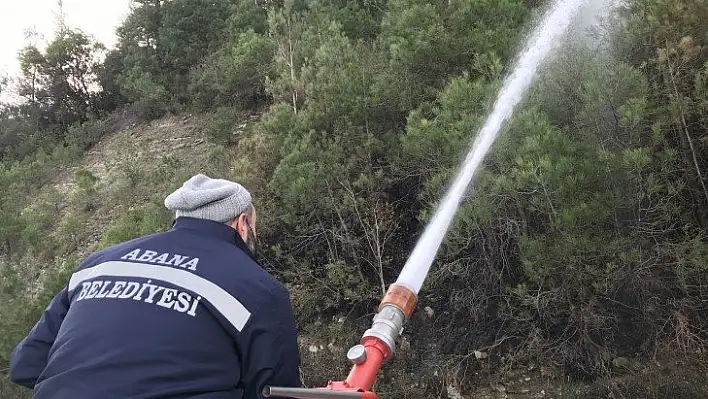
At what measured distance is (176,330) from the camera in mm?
1628

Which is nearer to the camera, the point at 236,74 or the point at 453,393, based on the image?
the point at 453,393

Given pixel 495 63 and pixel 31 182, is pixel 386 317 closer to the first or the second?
pixel 495 63

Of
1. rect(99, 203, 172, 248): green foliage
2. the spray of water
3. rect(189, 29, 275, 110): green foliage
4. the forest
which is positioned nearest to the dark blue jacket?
the spray of water

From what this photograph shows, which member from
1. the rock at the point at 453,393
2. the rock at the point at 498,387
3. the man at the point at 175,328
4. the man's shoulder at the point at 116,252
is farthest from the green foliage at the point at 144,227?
the man at the point at 175,328

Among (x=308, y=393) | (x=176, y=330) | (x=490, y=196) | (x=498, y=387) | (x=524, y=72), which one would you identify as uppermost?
(x=176, y=330)

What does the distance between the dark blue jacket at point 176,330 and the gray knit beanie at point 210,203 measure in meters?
0.17

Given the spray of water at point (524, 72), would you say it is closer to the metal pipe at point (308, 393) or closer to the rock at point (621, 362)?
the rock at point (621, 362)

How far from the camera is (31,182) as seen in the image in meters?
22.1

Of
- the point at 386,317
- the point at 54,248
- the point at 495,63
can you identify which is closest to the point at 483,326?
the point at 495,63

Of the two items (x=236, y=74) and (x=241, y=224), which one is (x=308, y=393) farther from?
(x=236, y=74)

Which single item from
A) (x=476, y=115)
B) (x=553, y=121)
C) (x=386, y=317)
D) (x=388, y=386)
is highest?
(x=386, y=317)

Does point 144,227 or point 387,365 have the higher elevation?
point 144,227

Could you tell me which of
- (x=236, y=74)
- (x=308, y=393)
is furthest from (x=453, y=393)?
(x=236, y=74)

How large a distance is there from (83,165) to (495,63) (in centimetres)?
2070
